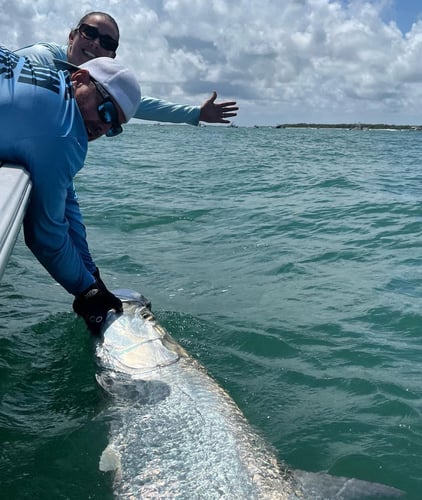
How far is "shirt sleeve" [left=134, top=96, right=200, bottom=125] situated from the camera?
548cm

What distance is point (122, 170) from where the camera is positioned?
22.0 m

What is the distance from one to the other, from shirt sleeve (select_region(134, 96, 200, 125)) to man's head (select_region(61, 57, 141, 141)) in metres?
1.88

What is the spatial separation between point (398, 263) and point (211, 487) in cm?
575

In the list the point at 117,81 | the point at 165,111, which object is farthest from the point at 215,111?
the point at 117,81

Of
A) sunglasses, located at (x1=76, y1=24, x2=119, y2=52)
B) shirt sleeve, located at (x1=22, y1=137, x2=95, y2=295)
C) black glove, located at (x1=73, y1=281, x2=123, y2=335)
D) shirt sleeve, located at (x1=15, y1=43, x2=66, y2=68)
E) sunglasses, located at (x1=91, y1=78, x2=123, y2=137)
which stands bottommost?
black glove, located at (x1=73, y1=281, x2=123, y2=335)

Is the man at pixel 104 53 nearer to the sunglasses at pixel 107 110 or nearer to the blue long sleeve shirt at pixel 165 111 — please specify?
the blue long sleeve shirt at pixel 165 111

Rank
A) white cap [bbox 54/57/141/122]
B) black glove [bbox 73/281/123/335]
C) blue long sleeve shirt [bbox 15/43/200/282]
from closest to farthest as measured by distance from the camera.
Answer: white cap [bbox 54/57/141/122] → black glove [bbox 73/281/123/335] → blue long sleeve shirt [bbox 15/43/200/282]

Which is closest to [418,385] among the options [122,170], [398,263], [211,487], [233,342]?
[233,342]

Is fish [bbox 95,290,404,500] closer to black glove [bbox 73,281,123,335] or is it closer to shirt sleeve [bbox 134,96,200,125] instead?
black glove [bbox 73,281,123,335]

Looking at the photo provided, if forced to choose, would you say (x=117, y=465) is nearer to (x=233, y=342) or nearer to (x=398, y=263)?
(x=233, y=342)

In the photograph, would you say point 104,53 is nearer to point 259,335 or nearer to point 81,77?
point 81,77

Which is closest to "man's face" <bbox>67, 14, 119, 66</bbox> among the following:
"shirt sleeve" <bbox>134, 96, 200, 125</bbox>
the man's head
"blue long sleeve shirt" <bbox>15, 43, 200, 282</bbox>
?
"blue long sleeve shirt" <bbox>15, 43, 200, 282</bbox>

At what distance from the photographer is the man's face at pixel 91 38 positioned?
506 centimetres

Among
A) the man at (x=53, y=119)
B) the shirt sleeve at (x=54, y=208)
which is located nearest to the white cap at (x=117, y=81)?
the man at (x=53, y=119)
